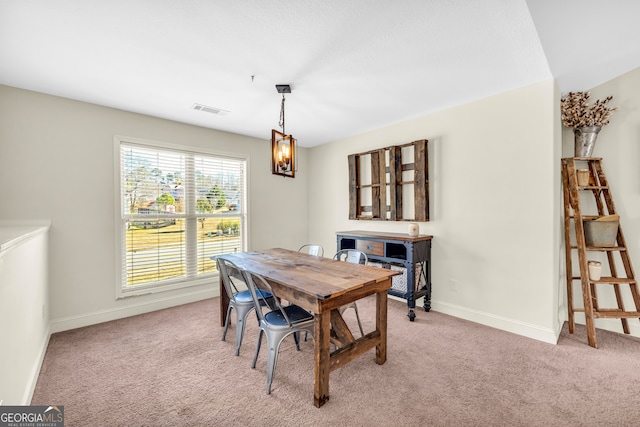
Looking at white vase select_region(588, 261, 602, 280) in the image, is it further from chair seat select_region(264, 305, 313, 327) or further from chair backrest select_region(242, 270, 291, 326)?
chair backrest select_region(242, 270, 291, 326)

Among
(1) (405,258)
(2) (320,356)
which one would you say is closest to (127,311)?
(2) (320,356)

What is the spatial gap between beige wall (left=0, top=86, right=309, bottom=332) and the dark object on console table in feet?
9.04

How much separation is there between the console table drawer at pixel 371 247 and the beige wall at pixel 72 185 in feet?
8.67

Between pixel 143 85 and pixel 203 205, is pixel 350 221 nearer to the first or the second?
pixel 203 205

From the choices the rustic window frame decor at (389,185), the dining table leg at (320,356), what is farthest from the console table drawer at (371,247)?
the dining table leg at (320,356)

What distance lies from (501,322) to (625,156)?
202 centimetres

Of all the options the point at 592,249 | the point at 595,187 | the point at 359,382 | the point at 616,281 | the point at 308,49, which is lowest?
the point at 359,382

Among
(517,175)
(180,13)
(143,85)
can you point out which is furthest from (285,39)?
(517,175)

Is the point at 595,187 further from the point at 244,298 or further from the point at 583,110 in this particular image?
the point at 244,298

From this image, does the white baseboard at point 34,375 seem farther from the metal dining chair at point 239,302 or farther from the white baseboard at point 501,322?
the white baseboard at point 501,322

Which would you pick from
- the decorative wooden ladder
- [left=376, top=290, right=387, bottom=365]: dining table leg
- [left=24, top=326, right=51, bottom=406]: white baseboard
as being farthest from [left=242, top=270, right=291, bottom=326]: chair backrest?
the decorative wooden ladder

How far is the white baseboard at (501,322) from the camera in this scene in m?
2.64

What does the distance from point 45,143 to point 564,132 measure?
18.2ft

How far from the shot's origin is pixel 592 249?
8.59ft
